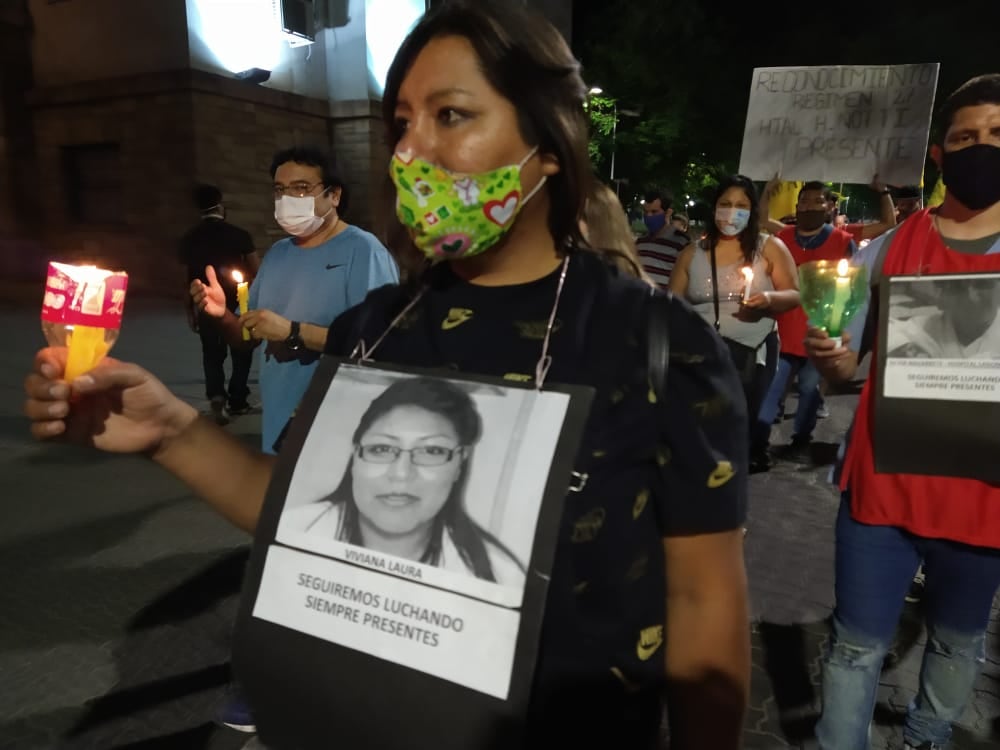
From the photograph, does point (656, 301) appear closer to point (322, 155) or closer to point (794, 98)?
point (322, 155)

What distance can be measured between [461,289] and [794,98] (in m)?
4.48

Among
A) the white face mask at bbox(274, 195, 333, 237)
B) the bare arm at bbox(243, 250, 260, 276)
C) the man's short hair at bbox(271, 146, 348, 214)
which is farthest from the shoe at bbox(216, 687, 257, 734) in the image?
the bare arm at bbox(243, 250, 260, 276)

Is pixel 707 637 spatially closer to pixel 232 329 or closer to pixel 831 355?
pixel 831 355

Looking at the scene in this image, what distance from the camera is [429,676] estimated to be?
97 cm

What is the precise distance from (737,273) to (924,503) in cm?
275

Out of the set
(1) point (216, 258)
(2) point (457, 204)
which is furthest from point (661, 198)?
(2) point (457, 204)

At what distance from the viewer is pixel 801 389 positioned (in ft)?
20.0

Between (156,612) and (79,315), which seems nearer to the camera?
(79,315)

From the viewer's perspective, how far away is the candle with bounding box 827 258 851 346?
6.06 ft

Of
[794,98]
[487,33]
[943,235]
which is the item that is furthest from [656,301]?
[794,98]

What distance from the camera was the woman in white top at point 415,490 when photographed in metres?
0.98

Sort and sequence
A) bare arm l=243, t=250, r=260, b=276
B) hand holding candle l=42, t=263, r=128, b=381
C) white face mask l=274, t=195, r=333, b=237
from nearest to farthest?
hand holding candle l=42, t=263, r=128, b=381 < white face mask l=274, t=195, r=333, b=237 < bare arm l=243, t=250, r=260, b=276

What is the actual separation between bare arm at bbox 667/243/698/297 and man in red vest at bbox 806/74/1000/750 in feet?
8.04

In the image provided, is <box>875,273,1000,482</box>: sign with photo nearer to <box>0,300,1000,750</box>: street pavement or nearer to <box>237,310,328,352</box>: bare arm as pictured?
<box>0,300,1000,750</box>: street pavement
